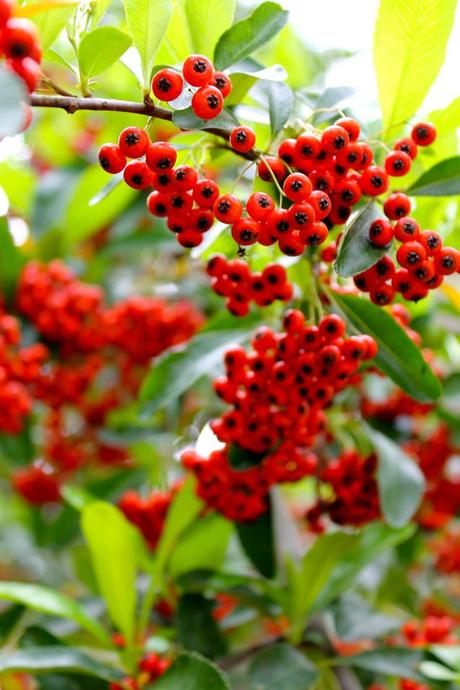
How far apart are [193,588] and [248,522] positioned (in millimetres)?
227

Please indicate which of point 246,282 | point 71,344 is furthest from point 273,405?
point 71,344

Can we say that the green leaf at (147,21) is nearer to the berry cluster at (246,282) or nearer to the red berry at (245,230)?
the red berry at (245,230)

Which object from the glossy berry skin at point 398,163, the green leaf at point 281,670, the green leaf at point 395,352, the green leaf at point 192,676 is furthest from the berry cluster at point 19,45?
the green leaf at point 281,670

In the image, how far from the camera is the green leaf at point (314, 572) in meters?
2.12

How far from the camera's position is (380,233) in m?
1.46

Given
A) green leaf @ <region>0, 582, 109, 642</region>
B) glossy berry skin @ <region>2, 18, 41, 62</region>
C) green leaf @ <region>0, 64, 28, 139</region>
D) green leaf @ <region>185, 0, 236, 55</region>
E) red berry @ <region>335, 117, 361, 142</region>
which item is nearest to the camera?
green leaf @ <region>0, 64, 28, 139</region>

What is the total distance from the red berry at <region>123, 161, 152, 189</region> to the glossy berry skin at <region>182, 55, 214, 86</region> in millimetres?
164

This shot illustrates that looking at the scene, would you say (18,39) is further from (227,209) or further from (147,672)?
(147,672)

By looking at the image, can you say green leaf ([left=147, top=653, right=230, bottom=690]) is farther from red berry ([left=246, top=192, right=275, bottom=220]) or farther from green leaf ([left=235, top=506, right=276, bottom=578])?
red berry ([left=246, top=192, right=275, bottom=220])

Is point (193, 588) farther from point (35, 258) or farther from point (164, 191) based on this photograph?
point (35, 258)

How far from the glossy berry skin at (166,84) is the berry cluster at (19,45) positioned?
0.81ft

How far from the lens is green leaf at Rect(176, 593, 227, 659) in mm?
2104

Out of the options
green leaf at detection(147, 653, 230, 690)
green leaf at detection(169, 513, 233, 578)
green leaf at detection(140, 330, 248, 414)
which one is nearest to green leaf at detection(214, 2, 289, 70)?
green leaf at detection(140, 330, 248, 414)

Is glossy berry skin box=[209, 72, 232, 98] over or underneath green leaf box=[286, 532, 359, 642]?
over
